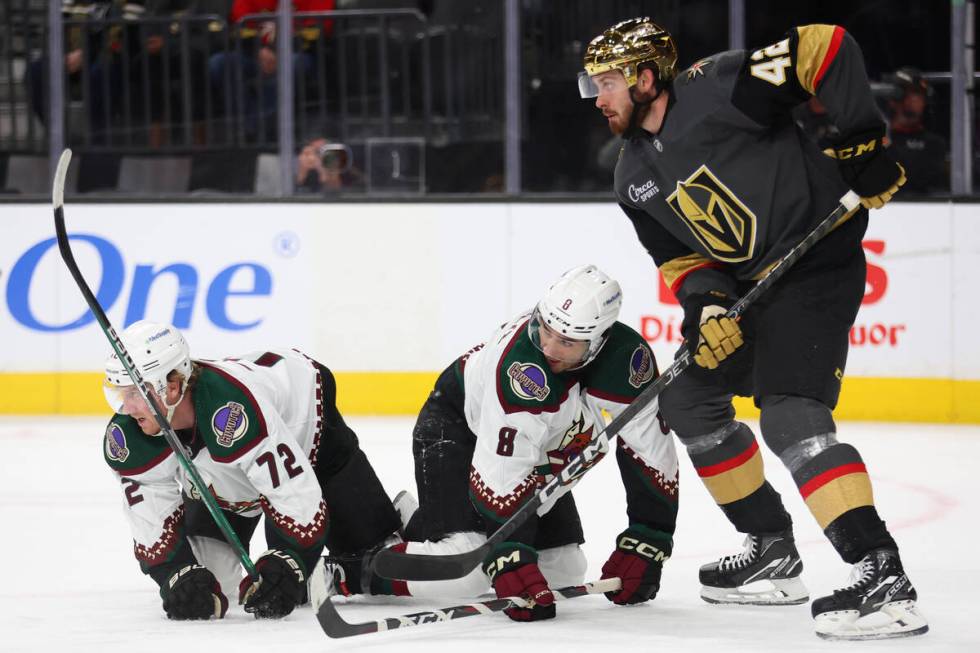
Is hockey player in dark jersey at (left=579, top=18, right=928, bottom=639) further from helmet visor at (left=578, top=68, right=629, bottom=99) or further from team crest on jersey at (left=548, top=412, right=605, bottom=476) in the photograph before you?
team crest on jersey at (left=548, top=412, right=605, bottom=476)

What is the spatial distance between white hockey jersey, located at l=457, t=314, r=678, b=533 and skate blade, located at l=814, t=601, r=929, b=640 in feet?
1.63

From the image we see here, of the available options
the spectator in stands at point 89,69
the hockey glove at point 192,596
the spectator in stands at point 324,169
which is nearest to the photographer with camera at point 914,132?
the spectator in stands at point 324,169

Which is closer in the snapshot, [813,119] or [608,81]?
[608,81]

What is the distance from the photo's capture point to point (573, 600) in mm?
3078

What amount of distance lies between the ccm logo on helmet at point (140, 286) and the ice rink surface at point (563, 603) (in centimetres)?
99

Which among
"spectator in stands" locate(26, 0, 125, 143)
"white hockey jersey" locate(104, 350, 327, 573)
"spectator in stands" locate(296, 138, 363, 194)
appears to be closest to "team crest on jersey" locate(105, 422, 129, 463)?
"white hockey jersey" locate(104, 350, 327, 573)

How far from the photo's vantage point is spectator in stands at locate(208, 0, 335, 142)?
6469 mm

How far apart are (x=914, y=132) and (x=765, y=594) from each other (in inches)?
139

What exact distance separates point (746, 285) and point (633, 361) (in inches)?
10.3

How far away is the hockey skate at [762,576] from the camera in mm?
3008

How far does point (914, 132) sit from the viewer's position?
6.11 m

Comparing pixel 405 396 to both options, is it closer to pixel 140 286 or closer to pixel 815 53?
pixel 140 286

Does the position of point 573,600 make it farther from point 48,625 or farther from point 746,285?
point 48,625

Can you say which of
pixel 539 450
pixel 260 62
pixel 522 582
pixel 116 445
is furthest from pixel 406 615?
pixel 260 62
